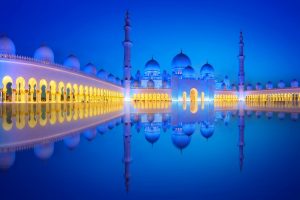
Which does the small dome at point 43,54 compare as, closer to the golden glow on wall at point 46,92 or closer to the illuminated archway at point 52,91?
the golden glow on wall at point 46,92

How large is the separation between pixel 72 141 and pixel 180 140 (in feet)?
5.39

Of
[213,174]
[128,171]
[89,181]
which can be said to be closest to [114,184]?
[89,181]

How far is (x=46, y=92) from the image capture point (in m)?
22.4

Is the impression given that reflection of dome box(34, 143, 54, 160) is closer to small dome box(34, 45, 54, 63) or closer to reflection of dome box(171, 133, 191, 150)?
reflection of dome box(171, 133, 191, 150)

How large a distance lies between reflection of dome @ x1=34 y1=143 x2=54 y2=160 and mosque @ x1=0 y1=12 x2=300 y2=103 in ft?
51.4

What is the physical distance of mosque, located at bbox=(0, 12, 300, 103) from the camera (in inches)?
782

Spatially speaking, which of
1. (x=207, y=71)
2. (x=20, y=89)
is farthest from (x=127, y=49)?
(x=20, y=89)

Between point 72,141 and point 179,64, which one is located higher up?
point 179,64

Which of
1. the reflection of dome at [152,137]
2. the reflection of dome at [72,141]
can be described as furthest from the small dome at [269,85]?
the reflection of dome at [72,141]

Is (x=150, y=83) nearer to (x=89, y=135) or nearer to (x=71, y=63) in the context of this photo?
(x=71, y=63)

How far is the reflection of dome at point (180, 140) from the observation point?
14.7ft

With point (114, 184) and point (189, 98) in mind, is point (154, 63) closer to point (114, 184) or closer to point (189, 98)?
point (189, 98)

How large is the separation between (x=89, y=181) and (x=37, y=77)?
1949 centimetres

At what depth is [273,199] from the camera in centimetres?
215
